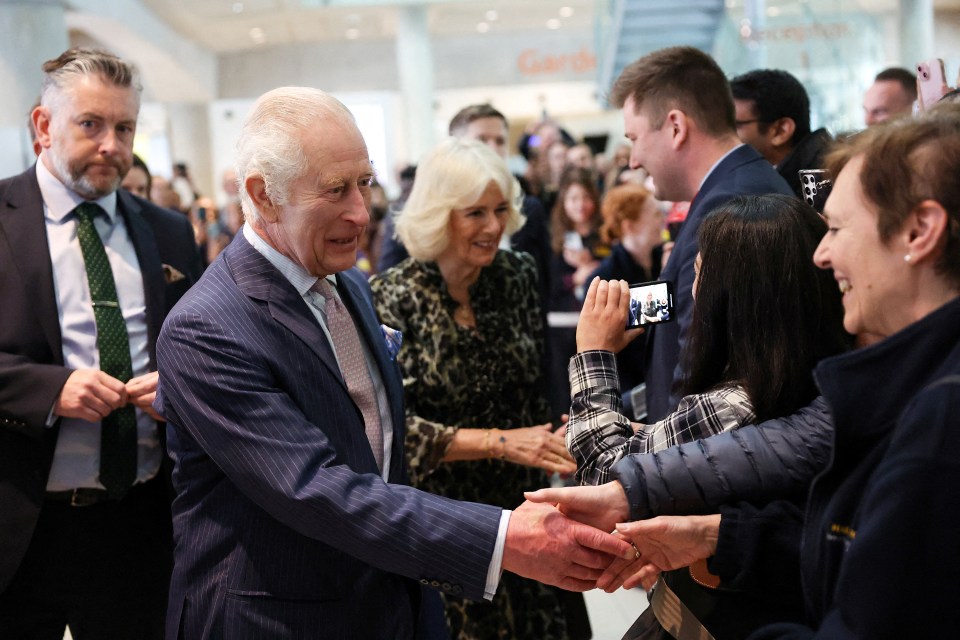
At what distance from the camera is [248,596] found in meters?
1.78

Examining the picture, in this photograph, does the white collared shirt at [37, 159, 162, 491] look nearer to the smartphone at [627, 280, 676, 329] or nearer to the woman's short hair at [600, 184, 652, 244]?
the smartphone at [627, 280, 676, 329]

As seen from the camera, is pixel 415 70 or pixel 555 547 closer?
pixel 555 547

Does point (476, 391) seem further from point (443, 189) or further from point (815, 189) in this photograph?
point (815, 189)

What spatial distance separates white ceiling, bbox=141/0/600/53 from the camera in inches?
659

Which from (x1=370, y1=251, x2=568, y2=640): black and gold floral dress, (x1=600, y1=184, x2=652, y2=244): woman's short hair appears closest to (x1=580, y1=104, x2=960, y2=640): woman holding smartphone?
(x1=370, y1=251, x2=568, y2=640): black and gold floral dress

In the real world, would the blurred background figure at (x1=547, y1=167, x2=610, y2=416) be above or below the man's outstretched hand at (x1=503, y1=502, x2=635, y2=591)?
above

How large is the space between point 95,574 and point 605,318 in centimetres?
157

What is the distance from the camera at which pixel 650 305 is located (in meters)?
2.15

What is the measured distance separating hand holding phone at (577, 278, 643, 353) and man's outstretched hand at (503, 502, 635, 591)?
1.31 ft

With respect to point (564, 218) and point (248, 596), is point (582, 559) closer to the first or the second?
point (248, 596)

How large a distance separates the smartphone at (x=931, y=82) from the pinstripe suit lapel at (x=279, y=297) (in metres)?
1.50

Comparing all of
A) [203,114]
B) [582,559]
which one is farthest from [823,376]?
[203,114]

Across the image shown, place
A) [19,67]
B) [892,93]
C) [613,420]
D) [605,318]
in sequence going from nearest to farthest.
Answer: [613,420]
[605,318]
[892,93]
[19,67]

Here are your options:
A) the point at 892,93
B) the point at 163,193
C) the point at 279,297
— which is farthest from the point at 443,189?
the point at 163,193
